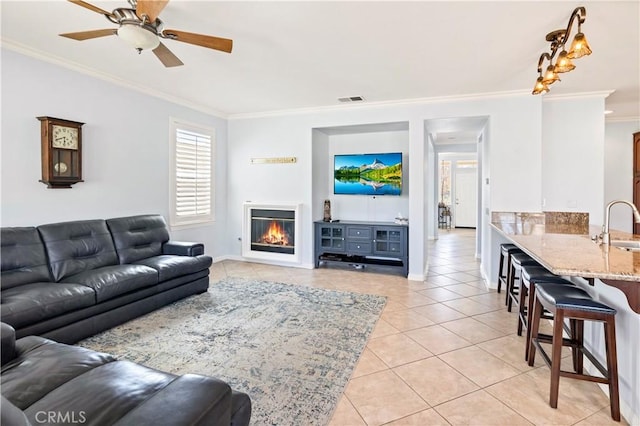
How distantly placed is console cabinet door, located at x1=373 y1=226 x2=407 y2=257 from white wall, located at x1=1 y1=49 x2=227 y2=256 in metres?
2.99

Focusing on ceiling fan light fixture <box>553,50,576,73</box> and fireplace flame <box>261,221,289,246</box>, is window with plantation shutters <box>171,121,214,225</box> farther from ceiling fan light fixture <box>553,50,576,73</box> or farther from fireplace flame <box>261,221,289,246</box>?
ceiling fan light fixture <box>553,50,576,73</box>

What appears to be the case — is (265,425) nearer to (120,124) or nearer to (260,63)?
(260,63)

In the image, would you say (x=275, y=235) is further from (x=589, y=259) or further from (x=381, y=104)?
(x=589, y=259)

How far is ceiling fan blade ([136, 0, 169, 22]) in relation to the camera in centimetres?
211

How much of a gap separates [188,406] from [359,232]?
176 inches

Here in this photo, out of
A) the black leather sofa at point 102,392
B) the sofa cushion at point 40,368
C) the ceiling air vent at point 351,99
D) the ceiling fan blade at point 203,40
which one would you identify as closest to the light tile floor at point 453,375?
the black leather sofa at point 102,392

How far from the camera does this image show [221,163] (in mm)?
6070

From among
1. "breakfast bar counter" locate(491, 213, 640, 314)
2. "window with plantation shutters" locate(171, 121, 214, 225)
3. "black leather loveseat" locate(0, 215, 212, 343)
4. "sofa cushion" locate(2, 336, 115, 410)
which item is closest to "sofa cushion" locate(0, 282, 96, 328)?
"black leather loveseat" locate(0, 215, 212, 343)

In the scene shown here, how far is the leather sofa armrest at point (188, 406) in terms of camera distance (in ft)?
3.37

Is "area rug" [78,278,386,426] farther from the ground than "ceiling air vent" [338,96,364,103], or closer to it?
closer to it

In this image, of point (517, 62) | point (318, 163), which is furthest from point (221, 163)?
point (517, 62)

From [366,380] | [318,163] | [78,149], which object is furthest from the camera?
[318,163]

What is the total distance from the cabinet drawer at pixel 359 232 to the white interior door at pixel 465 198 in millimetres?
7640

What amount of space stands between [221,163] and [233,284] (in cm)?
248
